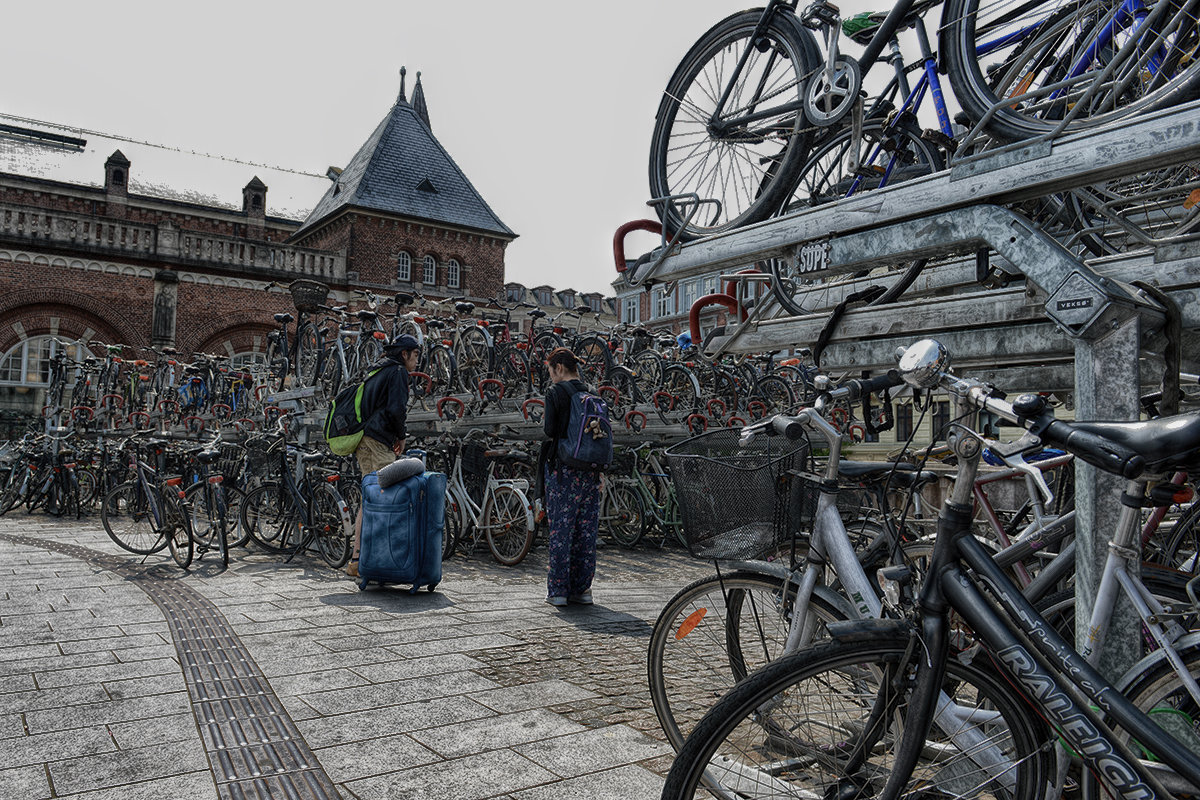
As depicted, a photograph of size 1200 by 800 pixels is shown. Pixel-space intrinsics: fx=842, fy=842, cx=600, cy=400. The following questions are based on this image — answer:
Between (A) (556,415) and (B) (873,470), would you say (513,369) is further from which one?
(B) (873,470)

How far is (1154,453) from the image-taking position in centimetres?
161

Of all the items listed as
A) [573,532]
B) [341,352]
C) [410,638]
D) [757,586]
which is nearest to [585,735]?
[757,586]

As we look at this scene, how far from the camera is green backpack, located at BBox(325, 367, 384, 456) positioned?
6.71 m

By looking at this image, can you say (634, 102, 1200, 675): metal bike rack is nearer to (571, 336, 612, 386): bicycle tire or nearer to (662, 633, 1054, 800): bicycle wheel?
(662, 633, 1054, 800): bicycle wheel

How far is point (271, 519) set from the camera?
8508 mm

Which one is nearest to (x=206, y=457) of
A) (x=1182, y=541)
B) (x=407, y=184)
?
(x=1182, y=541)

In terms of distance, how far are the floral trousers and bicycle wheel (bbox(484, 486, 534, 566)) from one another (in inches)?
77.5

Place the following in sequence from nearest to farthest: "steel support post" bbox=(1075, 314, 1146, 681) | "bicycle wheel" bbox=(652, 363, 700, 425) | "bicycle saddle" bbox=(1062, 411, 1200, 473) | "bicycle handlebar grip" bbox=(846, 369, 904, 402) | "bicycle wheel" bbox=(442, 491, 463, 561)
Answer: "bicycle saddle" bbox=(1062, 411, 1200, 473) < "steel support post" bbox=(1075, 314, 1146, 681) < "bicycle handlebar grip" bbox=(846, 369, 904, 402) < "bicycle wheel" bbox=(442, 491, 463, 561) < "bicycle wheel" bbox=(652, 363, 700, 425)

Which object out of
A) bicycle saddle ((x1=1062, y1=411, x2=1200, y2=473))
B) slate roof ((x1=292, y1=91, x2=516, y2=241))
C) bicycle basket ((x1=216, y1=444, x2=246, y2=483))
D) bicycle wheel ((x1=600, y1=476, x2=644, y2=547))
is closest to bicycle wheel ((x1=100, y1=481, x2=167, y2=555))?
bicycle basket ((x1=216, y1=444, x2=246, y2=483))

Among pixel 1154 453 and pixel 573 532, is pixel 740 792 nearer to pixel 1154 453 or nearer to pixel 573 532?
pixel 1154 453

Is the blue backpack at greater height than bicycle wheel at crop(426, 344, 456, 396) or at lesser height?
lesser

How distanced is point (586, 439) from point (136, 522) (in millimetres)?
4889

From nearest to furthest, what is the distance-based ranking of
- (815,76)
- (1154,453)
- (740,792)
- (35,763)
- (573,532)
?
(1154,453) → (740,792) → (35,763) → (815,76) → (573,532)

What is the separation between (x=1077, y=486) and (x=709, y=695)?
144 cm
